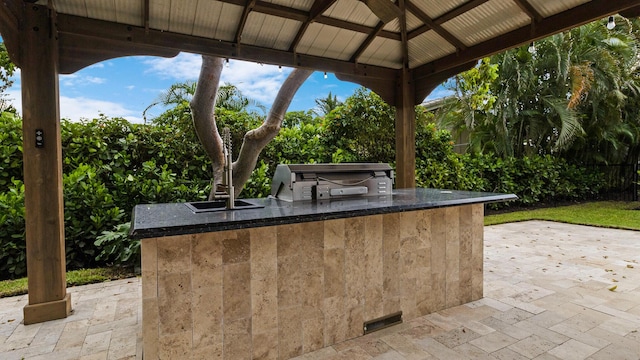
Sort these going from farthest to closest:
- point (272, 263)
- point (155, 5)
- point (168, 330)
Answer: point (155, 5)
point (272, 263)
point (168, 330)

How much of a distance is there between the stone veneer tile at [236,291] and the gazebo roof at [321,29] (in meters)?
2.07

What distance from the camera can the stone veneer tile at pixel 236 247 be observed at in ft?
6.48

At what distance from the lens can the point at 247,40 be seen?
3562 mm

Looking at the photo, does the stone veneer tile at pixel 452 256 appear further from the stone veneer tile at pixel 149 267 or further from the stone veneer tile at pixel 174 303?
the stone veneer tile at pixel 149 267

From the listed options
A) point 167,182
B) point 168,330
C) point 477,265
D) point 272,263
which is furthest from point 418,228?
point 167,182

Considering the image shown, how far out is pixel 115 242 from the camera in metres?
3.93

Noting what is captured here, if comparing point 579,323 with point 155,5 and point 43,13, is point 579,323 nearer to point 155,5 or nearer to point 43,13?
point 155,5

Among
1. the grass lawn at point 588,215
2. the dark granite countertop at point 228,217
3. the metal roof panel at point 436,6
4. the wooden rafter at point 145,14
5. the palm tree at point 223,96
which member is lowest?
the grass lawn at point 588,215

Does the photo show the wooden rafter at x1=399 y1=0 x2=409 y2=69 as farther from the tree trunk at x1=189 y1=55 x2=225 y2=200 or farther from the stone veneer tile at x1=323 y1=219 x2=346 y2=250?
the stone veneer tile at x1=323 y1=219 x2=346 y2=250

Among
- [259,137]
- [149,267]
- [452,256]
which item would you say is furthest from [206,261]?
[259,137]

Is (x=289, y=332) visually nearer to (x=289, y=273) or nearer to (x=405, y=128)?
(x=289, y=273)

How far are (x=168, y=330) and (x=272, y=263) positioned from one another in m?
0.66

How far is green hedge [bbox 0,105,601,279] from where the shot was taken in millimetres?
3912

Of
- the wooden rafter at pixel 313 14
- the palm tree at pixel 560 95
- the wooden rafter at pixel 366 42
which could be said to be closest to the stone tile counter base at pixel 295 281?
the wooden rafter at pixel 313 14
